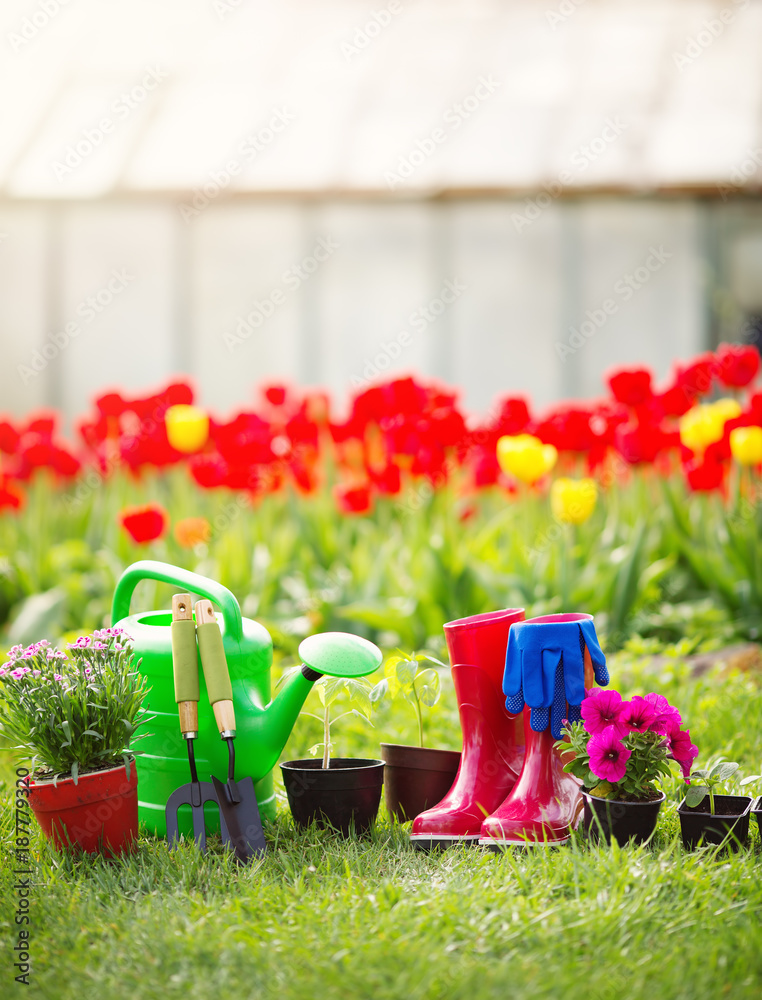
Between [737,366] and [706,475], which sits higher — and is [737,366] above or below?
above

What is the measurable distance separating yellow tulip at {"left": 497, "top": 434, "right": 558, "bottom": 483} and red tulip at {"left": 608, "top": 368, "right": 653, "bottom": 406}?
1.04 feet

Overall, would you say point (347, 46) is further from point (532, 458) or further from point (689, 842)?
point (689, 842)

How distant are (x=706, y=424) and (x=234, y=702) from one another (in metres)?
2.26

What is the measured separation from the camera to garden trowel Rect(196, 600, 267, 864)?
5.52ft

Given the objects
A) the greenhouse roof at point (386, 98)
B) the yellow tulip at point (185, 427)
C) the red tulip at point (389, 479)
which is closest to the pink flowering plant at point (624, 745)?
the red tulip at point (389, 479)

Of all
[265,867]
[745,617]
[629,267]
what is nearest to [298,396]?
[745,617]

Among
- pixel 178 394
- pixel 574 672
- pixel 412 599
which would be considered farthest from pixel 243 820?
pixel 178 394

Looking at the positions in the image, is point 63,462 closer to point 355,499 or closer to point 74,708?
point 355,499

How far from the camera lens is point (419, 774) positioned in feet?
6.24

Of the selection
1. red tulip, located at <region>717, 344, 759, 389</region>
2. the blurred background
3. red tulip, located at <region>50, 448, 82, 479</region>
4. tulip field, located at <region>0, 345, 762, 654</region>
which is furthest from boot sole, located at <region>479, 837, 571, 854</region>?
the blurred background

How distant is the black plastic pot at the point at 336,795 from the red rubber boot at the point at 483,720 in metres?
0.11

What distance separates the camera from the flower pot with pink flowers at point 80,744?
166 centimetres

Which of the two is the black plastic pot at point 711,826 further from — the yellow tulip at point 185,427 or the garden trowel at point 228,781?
the yellow tulip at point 185,427

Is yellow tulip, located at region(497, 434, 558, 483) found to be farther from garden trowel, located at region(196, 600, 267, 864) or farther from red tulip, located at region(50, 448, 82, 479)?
red tulip, located at region(50, 448, 82, 479)
